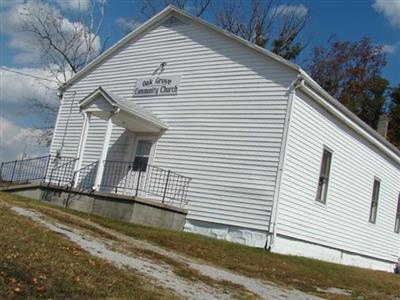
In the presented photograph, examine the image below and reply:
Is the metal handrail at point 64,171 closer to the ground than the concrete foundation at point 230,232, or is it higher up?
higher up

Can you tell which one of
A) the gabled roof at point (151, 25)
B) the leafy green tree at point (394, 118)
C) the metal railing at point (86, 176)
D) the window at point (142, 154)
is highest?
the leafy green tree at point (394, 118)

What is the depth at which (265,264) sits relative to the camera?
12.2 metres

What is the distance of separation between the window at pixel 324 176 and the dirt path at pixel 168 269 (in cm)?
749

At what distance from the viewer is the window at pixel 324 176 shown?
17.2 metres

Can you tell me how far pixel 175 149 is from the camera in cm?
1753

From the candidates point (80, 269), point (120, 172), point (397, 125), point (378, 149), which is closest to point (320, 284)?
point (80, 269)

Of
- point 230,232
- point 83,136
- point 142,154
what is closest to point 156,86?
point 142,154

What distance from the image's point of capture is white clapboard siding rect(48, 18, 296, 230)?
1543cm

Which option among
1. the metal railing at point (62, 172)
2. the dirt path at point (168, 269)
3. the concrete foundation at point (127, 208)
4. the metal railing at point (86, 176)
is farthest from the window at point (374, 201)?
the dirt path at point (168, 269)

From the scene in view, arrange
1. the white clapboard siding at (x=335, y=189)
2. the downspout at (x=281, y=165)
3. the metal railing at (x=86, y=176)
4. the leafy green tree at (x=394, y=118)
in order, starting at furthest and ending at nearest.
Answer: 1. the leafy green tree at (x=394, y=118)
2. the metal railing at (x=86, y=176)
3. the white clapboard siding at (x=335, y=189)
4. the downspout at (x=281, y=165)

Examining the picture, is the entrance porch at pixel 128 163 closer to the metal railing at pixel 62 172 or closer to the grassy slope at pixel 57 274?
the metal railing at pixel 62 172

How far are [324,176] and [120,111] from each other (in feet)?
22.4

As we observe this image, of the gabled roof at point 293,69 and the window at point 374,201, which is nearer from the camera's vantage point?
the gabled roof at point 293,69

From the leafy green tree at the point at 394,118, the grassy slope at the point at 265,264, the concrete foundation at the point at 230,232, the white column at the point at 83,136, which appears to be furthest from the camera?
the leafy green tree at the point at 394,118
